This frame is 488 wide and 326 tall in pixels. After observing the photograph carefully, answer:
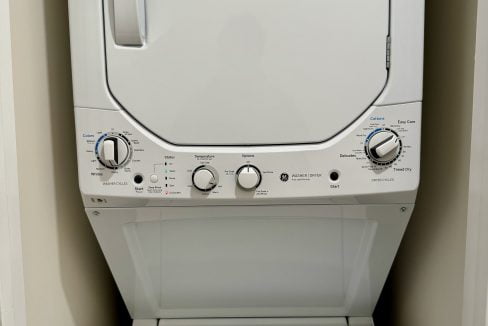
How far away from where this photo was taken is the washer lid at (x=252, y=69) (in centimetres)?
105

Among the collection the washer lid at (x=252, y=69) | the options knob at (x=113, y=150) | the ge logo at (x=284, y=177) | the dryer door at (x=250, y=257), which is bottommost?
the dryer door at (x=250, y=257)

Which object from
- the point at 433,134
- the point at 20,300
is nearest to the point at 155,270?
the point at 20,300

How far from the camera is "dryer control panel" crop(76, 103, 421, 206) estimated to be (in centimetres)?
107

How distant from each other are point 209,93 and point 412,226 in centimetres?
70

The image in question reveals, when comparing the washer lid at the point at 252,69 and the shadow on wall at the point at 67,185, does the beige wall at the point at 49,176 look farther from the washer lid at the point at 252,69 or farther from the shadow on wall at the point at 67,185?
the washer lid at the point at 252,69

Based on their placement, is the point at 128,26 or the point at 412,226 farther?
the point at 412,226

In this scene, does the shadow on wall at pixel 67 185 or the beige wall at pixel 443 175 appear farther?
the shadow on wall at pixel 67 185

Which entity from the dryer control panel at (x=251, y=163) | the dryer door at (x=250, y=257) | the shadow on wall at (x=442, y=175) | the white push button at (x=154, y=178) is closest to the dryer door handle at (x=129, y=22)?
the dryer control panel at (x=251, y=163)

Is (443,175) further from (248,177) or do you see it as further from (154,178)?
(154,178)

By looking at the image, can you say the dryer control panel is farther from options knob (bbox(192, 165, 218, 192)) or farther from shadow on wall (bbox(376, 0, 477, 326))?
shadow on wall (bbox(376, 0, 477, 326))

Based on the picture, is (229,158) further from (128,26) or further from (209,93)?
Result: (128,26)

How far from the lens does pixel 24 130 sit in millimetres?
1041

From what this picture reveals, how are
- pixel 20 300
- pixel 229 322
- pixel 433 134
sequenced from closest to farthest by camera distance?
pixel 20 300, pixel 433 134, pixel 229 322

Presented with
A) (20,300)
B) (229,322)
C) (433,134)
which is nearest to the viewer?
(20,300)
